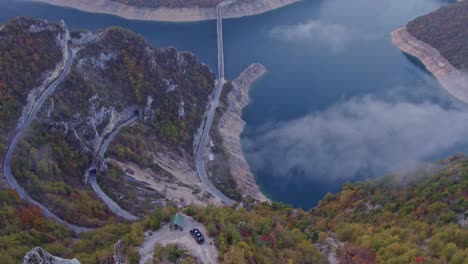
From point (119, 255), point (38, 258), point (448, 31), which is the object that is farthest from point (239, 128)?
point (448, 31)

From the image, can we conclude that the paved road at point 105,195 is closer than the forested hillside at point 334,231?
No

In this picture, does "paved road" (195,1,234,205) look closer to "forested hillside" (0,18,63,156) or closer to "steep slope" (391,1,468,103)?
"forested hillside" (0,18,63,156)

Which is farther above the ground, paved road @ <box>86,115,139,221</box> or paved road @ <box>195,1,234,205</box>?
paved road @ <box>195,1,234,205</box>

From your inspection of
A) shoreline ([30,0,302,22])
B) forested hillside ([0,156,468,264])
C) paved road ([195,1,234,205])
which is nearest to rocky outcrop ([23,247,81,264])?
forested hillside ([0,156,468,264])

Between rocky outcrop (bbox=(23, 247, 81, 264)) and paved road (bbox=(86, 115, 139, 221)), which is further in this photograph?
paved road (bbox=(86, 115, 139, 221))

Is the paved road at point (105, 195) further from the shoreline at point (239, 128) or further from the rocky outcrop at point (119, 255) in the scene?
the shoreline at point (239, 128)

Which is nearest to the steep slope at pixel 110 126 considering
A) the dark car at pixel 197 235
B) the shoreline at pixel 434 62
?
the dark car at pixel 197 235

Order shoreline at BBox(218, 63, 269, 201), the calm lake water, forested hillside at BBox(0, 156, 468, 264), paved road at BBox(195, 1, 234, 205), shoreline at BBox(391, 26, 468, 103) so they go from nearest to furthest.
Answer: forested hillside at BBox(0, 156, 468, 264)
paved road at BBox(195, 1, 234, 205)
shoreline at BBox(218, 63, 269, 201)
the calm lake water
shoreline at BBox(391, 26, 468, 103)
